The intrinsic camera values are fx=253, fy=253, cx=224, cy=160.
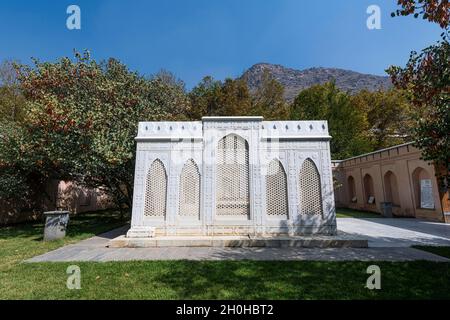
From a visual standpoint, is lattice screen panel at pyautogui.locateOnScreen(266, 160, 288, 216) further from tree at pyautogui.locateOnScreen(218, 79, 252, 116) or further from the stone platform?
tree at pyautogui.locateOnScreen(218, 79, 252, 116)

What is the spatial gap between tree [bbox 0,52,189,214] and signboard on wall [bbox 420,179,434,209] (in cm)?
1462

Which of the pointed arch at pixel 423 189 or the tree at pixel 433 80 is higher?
the tree at pixel 433 80

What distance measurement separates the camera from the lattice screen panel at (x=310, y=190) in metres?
8.66

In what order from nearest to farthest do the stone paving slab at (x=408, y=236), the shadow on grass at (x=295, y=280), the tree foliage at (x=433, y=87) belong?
the shadow on grass at (x=295, y=280) < the tree foliage at (x=433, y=87) < the stone paving slab at (x=408, y=236)

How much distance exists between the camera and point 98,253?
22.9 feet

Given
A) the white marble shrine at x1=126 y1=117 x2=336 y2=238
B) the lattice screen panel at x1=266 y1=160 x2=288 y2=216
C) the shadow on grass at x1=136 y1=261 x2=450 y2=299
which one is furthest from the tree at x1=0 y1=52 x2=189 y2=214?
the shadow on grass at x1=136 y1=261 x2=450 y2=299

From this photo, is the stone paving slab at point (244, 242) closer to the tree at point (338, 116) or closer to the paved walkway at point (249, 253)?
the paved walkway at point (249, 253)

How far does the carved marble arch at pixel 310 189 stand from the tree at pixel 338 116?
18.1 metres

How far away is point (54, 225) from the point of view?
29.6ft

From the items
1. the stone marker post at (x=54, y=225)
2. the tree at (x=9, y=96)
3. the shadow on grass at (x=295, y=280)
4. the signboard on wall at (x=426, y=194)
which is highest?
the tree at (x=9, y=96)

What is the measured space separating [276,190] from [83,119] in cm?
791

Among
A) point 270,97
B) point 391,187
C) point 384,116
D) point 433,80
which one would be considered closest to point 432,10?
point 433,80

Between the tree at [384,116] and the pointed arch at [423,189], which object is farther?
the tree at [384,116]

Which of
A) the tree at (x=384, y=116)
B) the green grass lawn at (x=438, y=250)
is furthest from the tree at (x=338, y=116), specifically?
the green grass lawn at (x=438, y=250)
